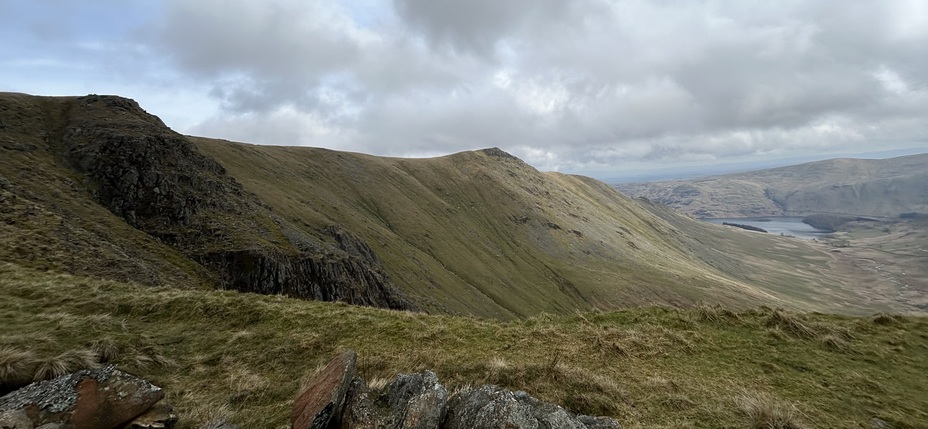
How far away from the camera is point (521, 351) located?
48.3ft

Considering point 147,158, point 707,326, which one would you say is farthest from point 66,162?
point 707,326

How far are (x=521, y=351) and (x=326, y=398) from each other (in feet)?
27.8

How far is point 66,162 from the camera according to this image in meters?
51.0

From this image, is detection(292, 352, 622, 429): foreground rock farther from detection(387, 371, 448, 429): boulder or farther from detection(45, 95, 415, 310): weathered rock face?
detection(45, 95, 415, 310): weathered rock face

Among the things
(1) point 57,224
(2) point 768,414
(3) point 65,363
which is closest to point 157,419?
(3) point 65,363

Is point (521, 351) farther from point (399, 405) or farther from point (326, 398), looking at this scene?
point (326, 398)

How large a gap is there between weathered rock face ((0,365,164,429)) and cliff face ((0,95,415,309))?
39983mm

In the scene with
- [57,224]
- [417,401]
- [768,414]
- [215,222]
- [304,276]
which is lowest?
[304,276]

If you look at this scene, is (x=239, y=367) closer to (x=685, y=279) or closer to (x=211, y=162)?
(x=211, y=162)

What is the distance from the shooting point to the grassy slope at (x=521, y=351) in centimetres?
1043

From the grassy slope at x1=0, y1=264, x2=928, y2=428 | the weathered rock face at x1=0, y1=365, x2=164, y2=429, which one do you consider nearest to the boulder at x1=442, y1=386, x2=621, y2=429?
the grassy slope at x1=0, y1=264, x2=928, y2=428

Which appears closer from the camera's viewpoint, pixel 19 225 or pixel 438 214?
pixel 19 225

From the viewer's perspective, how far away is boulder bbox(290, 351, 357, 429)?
771 centimetres

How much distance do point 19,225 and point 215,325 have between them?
26.4 metres
